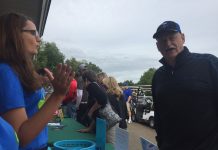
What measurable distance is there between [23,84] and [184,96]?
129 centimetres

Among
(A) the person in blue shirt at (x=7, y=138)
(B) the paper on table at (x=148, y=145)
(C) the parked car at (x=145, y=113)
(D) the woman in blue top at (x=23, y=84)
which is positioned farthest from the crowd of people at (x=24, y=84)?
(C) the parked car at (x=145, y=113)

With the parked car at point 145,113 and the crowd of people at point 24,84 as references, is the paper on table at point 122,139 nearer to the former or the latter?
the crowd of people at point 24,84

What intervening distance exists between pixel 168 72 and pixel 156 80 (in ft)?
0.63

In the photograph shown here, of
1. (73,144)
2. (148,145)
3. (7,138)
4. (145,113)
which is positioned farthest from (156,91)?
(145,113)

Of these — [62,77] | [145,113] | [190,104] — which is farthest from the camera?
[145,113]

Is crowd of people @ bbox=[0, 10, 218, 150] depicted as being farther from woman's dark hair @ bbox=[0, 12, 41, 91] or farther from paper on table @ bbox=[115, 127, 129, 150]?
paper on table @ bbox=[115, 127, 129, 150]

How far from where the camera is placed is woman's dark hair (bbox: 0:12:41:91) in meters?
1.69

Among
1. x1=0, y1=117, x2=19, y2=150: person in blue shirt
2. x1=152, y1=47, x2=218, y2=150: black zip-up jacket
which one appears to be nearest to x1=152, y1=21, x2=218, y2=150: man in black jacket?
x1=152, y1=47, x2=218, y2=150: black zip-up jacket

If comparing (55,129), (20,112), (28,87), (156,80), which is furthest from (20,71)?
(55,129)

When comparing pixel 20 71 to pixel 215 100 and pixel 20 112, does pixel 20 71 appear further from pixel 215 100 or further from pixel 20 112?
pixel 215 100

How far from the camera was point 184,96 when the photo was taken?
2.48 m

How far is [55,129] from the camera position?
4383 mm

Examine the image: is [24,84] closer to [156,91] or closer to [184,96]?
[184,96]

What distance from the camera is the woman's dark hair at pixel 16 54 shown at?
1690mm
